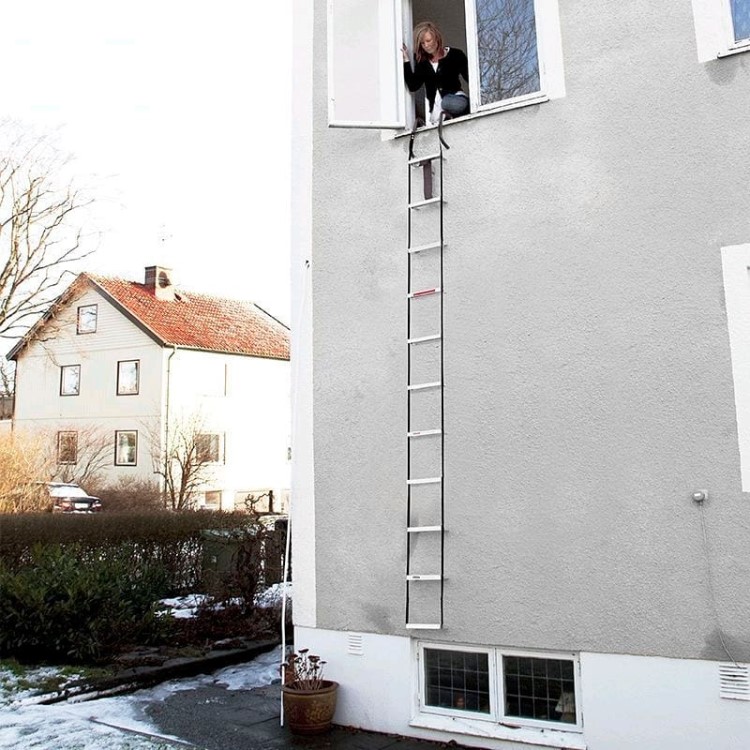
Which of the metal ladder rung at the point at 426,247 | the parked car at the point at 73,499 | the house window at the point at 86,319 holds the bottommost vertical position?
the parked car at the point at 73,499

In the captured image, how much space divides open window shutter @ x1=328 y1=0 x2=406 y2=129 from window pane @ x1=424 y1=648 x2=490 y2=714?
4313mm

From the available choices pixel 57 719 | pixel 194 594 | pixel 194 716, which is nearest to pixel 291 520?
pixel 194 716

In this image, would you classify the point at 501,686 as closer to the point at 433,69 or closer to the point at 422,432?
the point at 422,432

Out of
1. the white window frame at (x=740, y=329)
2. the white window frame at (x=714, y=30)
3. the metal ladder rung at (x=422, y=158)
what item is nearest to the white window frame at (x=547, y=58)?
the metal ladder rung at (x=422, y=158)

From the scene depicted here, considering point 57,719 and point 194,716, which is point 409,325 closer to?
point 194,716

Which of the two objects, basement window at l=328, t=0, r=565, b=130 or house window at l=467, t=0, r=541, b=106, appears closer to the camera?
basement window at l=328, t=0, r=565, b=130

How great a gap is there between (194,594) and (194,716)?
241 inches

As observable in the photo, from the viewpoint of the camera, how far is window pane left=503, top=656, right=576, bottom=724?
19.3 ft

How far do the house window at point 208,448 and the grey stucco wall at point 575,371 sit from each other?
25196mm

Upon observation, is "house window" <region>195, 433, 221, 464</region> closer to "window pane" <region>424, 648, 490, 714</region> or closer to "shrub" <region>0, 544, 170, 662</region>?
"shrub" <region>0, 544, 170, 662</region>

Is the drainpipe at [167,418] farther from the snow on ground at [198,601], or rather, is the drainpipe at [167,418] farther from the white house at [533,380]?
the white house at [533,380]

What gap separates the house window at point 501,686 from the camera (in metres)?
5.90

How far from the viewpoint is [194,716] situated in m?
7.25

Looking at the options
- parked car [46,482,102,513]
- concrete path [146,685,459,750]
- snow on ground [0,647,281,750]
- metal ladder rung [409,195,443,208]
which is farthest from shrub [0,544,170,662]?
parked car [46,482,102,513]
